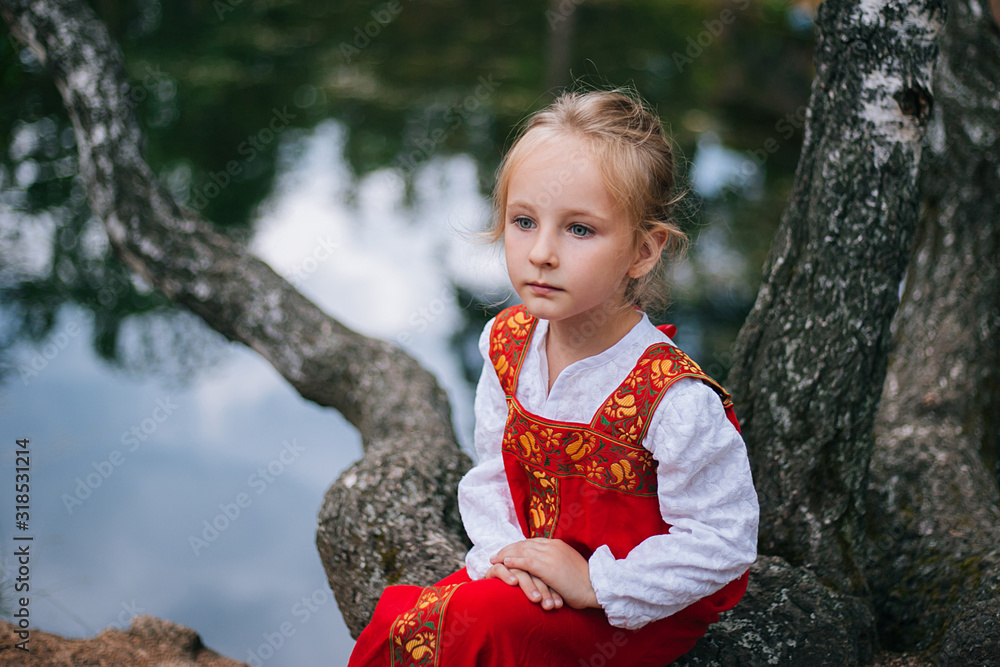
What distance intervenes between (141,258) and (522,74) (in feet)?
17.5

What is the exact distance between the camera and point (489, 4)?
32.2 feet

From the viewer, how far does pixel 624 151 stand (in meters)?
1.33

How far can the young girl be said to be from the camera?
51.1 inches
